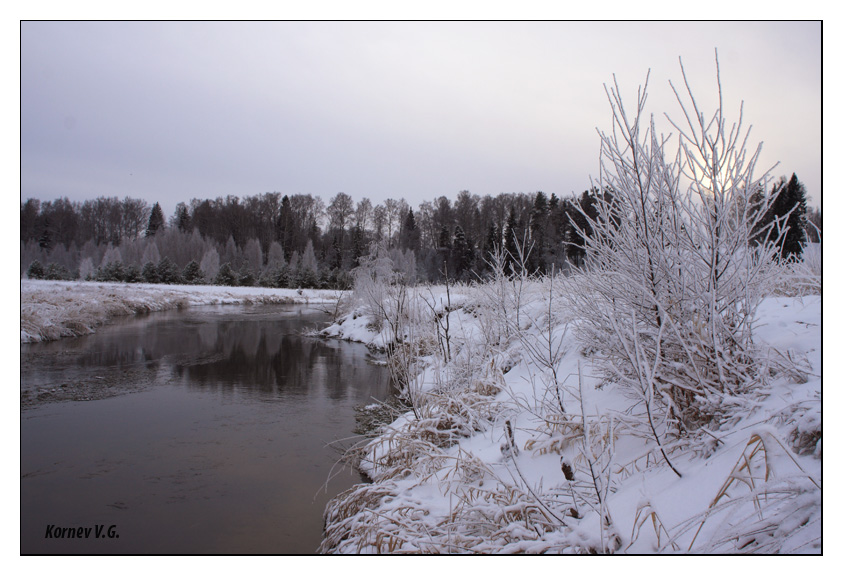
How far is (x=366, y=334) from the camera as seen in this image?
630 inches

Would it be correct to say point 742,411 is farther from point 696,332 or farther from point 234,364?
point 234,364

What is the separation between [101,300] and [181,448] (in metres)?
16.0

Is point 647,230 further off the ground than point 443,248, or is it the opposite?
point 443,248

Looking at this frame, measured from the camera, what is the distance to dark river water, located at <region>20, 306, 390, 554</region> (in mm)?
4090

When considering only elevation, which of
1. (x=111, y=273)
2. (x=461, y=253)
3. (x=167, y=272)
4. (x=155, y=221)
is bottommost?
(x=111, y=273)

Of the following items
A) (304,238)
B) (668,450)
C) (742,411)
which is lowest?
(668,450)

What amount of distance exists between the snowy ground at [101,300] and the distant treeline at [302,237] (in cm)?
151

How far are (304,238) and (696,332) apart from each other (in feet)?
144

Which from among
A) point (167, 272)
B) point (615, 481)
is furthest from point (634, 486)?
point (167, 272)

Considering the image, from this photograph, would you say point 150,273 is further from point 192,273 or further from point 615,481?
point 615,481

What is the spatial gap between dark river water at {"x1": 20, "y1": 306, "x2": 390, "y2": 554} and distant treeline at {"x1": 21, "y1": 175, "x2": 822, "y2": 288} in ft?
33.7

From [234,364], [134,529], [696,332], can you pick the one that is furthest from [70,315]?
[696,332]

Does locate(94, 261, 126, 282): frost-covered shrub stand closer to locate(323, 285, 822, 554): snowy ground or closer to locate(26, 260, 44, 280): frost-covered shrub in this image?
locate(26, 260, 44, 280): frost-covered shrub

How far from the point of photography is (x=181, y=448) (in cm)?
581
